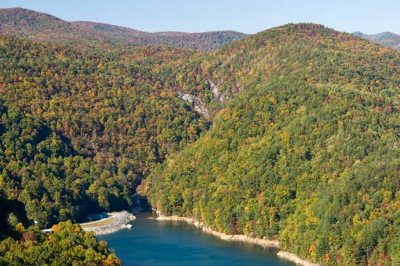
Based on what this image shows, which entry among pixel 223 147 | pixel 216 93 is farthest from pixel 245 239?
pixel 216 93

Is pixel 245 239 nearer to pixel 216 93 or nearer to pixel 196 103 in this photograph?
pixel 196 103

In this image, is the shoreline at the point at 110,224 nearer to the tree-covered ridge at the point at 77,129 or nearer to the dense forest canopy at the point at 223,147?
the tree-covered ridge at the point at 77,129

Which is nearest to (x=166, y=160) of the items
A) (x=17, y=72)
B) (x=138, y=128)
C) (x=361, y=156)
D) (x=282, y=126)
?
(x=138, y=128)

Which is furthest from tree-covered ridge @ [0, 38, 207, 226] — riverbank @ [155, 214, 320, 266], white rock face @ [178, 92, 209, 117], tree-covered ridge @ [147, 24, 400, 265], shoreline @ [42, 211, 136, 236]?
riverbank @ [155, 214, 320, 266]

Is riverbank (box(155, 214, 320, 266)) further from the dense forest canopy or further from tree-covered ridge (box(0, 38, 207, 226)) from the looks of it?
tree-covered ridge (box(0, 38, 207, 226))

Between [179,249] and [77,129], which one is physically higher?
[77,129]

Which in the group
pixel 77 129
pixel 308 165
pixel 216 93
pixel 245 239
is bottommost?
pixel 245 239
